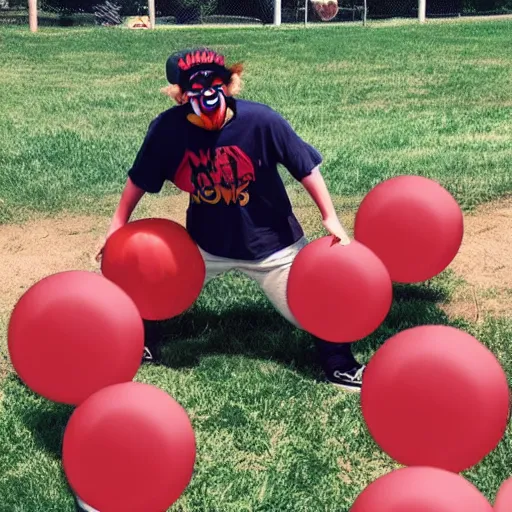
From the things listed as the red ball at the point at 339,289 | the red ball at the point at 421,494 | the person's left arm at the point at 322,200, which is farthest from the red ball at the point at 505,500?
the person's left arm at the point at 322,200

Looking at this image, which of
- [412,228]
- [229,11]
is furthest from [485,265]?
[229,11]

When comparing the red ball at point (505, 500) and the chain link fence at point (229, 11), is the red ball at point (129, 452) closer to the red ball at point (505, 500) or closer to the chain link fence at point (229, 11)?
the red ball at point (505, 500)

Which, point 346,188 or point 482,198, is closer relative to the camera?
point 482,198

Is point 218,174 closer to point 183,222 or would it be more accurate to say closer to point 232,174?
point 232,174

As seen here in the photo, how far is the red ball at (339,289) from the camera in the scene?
3.70 metres

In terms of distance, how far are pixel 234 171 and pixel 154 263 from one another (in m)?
0.51

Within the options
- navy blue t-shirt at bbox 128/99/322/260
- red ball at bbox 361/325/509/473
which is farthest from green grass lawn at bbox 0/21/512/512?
navy blue t-shirt at bbox 128/99/322/260

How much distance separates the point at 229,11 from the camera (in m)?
33.4

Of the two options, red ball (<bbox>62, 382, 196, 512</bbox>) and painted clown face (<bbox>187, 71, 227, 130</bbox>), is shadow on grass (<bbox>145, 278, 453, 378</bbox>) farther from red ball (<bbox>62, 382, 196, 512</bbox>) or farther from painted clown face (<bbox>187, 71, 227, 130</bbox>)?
red ball (<bbox>62, 382, 196, 512</bbox>)

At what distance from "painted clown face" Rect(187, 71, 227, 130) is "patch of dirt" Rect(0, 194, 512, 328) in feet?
4.76

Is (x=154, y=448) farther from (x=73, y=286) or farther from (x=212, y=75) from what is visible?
(x=212, y=75)

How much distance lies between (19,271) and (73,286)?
220 cm

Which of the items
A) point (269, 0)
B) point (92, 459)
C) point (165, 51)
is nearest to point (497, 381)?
point (92, 459)

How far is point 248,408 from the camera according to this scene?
3764 mm
